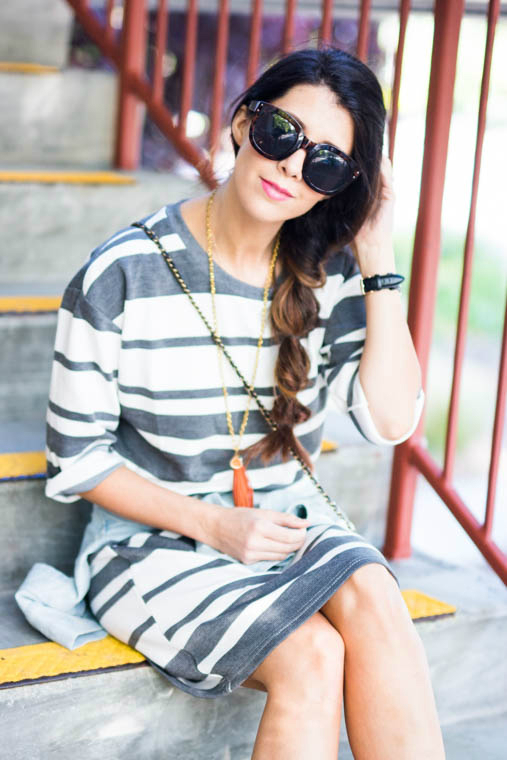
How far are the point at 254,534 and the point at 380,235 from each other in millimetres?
570

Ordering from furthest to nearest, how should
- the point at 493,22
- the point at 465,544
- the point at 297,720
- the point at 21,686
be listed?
1. the point at 465,544
2. the point at 493,22
3. the point at 21,686
4. the point at 297,720

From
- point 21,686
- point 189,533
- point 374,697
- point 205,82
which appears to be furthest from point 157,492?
point 205,82

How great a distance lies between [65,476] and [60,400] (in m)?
0.13

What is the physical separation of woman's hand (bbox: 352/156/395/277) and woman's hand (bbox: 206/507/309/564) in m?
0.46

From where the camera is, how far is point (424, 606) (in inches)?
74.3

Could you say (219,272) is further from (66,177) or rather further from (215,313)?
(66,177)

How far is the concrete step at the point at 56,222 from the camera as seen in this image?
250 cm

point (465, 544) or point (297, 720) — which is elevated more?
point (297, 720)

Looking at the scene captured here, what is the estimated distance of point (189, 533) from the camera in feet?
5.45

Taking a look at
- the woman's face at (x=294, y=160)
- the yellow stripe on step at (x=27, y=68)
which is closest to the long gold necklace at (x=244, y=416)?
the woman's face at (x=294, y=160)

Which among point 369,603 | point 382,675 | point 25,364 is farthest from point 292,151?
point 25,364

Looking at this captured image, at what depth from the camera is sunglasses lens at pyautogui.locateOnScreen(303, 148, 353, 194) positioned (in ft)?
5.11

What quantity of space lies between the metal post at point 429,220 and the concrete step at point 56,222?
77 cm

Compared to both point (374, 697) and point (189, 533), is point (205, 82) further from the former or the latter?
point (374, 697)
